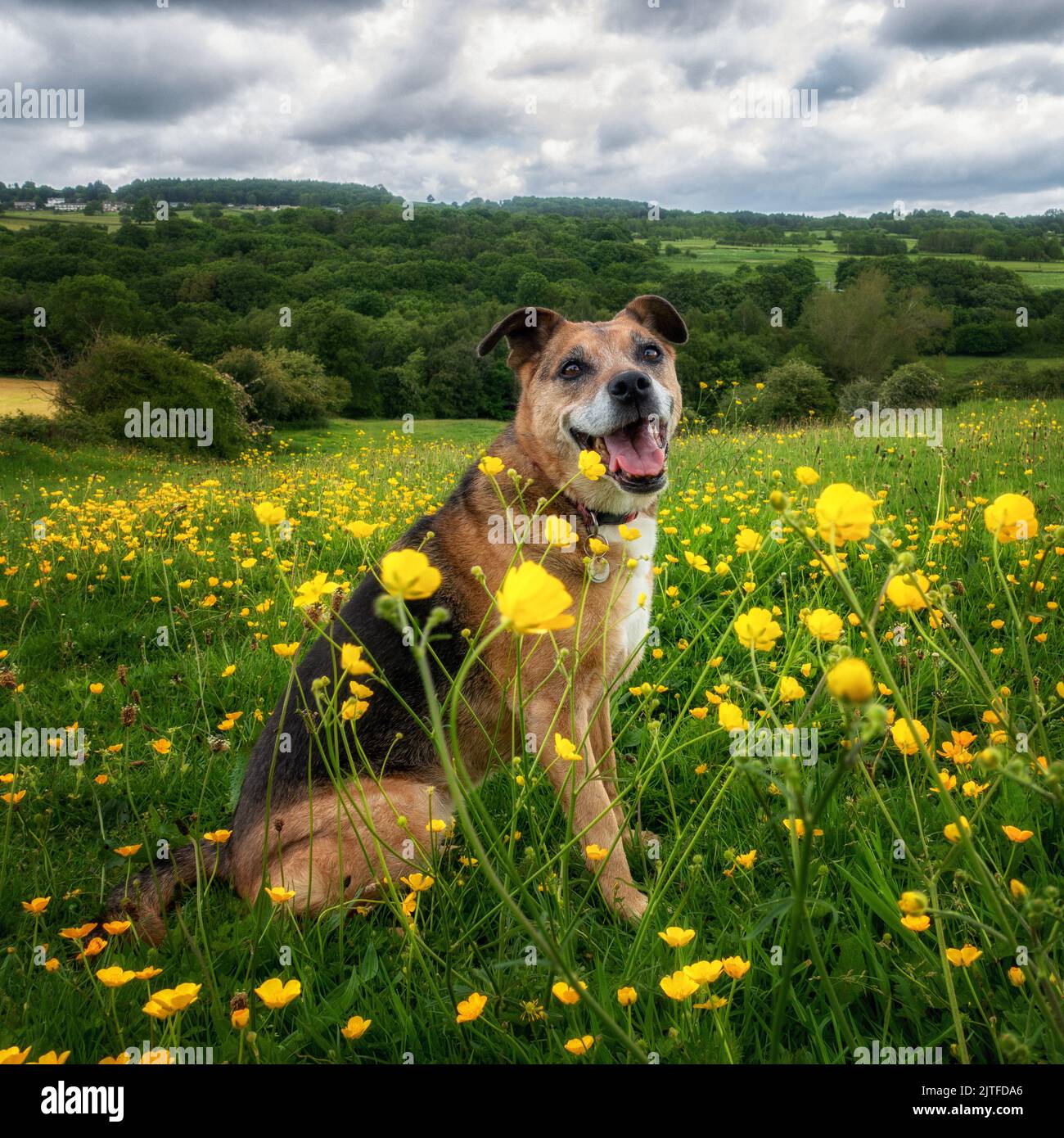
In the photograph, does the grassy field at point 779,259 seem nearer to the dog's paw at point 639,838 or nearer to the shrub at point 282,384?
the shrub at point 282,384

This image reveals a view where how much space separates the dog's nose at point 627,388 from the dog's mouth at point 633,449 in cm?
12

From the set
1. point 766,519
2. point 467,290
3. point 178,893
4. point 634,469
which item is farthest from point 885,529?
point 467,290

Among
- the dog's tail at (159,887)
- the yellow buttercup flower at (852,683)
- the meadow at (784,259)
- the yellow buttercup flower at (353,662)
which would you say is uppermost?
the meadow at (784,259)

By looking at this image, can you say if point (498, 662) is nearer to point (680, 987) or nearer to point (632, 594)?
point (632, 594)

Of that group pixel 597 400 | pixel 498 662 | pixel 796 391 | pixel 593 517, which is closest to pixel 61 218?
pixel 796 391

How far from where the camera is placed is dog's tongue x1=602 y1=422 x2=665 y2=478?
11.1 ft

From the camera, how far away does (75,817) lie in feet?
10.0

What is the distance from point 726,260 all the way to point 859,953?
3055 inches

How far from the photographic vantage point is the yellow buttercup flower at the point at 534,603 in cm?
85

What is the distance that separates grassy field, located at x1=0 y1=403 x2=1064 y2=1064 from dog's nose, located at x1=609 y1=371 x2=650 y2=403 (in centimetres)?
104

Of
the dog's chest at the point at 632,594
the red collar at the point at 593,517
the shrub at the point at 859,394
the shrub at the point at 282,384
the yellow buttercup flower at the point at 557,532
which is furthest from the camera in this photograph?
the shrub at the point at 282,384

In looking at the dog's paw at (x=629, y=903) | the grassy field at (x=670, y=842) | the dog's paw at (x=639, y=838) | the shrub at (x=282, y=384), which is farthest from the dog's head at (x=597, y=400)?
the shrub at (x=282, y=384)

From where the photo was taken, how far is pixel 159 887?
207 centimetres

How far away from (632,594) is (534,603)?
2.28 m
